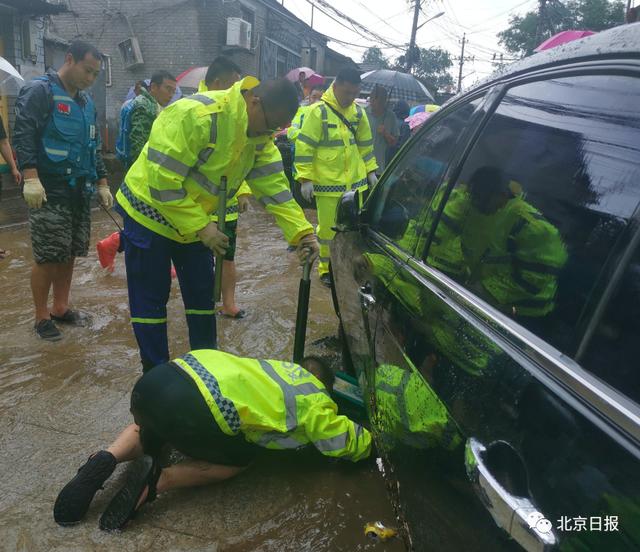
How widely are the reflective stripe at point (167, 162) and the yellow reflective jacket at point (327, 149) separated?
7.09 feet

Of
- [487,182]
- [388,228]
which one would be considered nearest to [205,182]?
[388,228]

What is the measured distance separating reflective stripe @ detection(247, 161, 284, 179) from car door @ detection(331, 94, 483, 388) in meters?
0.52

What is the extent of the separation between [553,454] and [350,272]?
1.76 metres

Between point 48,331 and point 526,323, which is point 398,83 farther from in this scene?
point 526,323

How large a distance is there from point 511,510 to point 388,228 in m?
1.52

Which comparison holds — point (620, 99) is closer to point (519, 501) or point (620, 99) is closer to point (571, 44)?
point (571, 44)

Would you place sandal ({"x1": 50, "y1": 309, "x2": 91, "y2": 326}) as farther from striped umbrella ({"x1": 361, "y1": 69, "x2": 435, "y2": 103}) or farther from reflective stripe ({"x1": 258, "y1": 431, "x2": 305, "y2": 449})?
striped umbrella ({"x1": 361, "y1": 69, "x2": 435, "y2": 103})

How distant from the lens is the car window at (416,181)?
1.95m

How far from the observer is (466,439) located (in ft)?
3.89

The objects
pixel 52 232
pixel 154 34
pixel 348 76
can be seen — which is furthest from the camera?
pixel 154 34

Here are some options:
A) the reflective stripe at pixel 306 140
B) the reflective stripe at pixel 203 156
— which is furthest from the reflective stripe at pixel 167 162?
the reflective stripe at pixel 306 140

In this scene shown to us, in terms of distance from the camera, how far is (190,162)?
250cm

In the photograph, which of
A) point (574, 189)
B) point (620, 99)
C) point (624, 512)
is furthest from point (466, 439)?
point (620, 99)

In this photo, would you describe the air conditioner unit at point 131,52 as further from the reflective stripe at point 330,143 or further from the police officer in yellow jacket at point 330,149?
the reflective stripe at point 330,143
